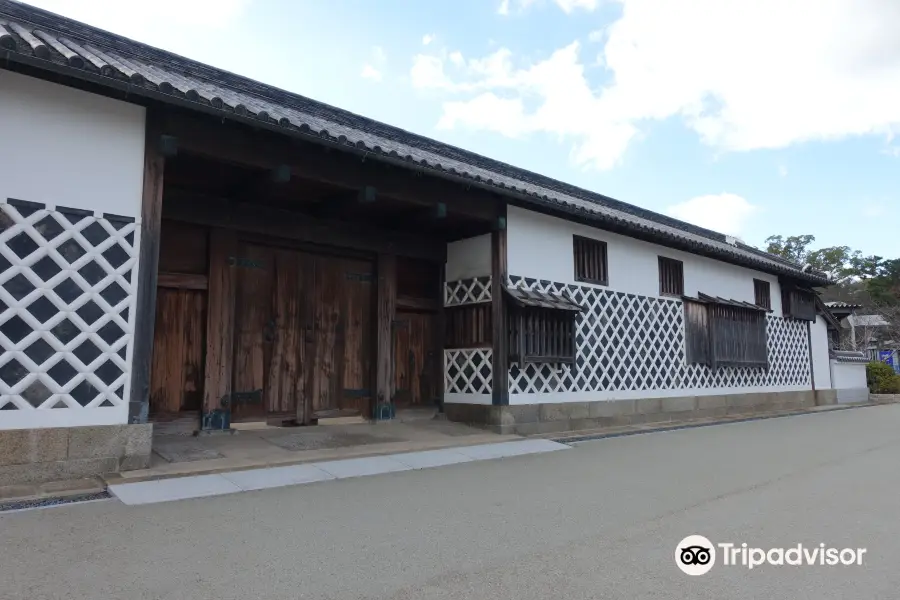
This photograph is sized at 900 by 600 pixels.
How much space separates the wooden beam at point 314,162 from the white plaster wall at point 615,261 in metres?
0.78

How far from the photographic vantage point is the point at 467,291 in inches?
282

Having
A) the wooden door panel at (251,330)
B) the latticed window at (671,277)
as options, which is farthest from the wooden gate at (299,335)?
the latticed window at (671,277)

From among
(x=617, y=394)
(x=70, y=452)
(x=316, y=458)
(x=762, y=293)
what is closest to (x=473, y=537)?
(x=316, y=458)

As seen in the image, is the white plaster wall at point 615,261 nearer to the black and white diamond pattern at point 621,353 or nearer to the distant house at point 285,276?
the distant house at point 285,276

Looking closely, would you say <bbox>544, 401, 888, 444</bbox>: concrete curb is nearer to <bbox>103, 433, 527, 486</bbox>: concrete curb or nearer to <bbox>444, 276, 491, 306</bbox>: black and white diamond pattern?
<bbox>103, 433, 527, 486</bbox>: concrete curb

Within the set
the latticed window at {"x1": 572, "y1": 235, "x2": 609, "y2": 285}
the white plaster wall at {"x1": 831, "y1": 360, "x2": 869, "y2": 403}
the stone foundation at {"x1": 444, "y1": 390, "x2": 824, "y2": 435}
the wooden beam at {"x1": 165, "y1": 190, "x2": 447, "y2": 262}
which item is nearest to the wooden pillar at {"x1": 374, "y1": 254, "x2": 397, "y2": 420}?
the wooden beam at {"x1": 165, "y1": 190, "x2": 447, "y2": 262}

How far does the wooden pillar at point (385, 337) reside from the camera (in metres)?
6.75

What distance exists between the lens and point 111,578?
2258 millimetres

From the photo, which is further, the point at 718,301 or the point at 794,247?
the point at 794,247

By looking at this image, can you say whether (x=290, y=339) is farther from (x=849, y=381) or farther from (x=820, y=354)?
(x=849, y=381)

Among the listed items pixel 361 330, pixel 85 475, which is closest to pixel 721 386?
pixel 361 330

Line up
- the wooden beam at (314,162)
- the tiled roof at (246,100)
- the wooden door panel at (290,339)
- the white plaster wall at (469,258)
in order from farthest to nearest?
the white plaster wall at (469,258), the wooden door panel at (290,339), the wooden beam at (314,162), the tiled roof at (246,100)

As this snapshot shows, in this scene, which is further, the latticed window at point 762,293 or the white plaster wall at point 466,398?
the latticed window at point 762,293

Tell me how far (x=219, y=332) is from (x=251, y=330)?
1.25 feet
